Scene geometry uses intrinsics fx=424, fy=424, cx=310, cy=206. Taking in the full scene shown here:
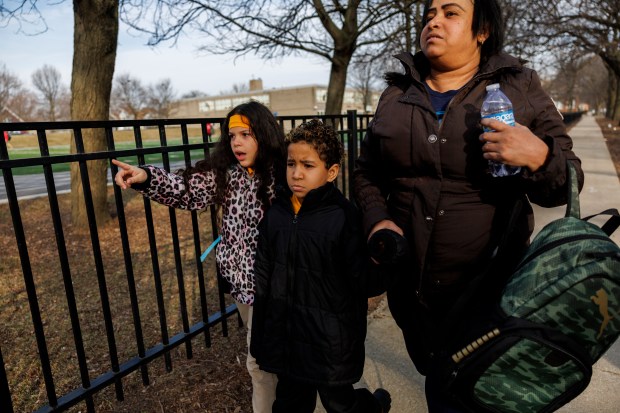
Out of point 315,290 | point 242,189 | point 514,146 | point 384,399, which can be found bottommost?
point 384,399

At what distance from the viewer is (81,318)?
3.66 meters

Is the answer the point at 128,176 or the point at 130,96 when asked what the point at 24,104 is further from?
the point at 128,176

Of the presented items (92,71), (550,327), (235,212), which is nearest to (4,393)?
(235,212)

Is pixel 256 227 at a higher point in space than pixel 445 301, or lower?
higher

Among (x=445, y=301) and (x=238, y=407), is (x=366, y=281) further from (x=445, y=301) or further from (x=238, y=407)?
(x=238, y=407)

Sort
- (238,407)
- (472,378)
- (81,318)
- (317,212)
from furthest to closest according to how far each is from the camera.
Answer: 1. (81,318)
2. (238,407)
3. (317,212)
4. (472,378)

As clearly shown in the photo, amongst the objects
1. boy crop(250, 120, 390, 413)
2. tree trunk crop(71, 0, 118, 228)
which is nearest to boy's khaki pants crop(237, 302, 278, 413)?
boy crop(250, 120, 390, 413)

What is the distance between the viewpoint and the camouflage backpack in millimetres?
1059

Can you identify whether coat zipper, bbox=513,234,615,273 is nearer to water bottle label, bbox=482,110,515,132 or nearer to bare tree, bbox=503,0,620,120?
water bottle label, bbox=482,110,515,132

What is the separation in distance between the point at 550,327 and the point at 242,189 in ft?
4.88

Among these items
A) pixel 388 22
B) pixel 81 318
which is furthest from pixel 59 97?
pixel 81 318

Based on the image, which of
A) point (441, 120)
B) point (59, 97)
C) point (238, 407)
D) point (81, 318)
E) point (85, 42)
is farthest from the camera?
point (59, 97)

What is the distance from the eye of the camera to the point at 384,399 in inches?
89.9

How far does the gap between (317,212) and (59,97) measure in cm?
8139
